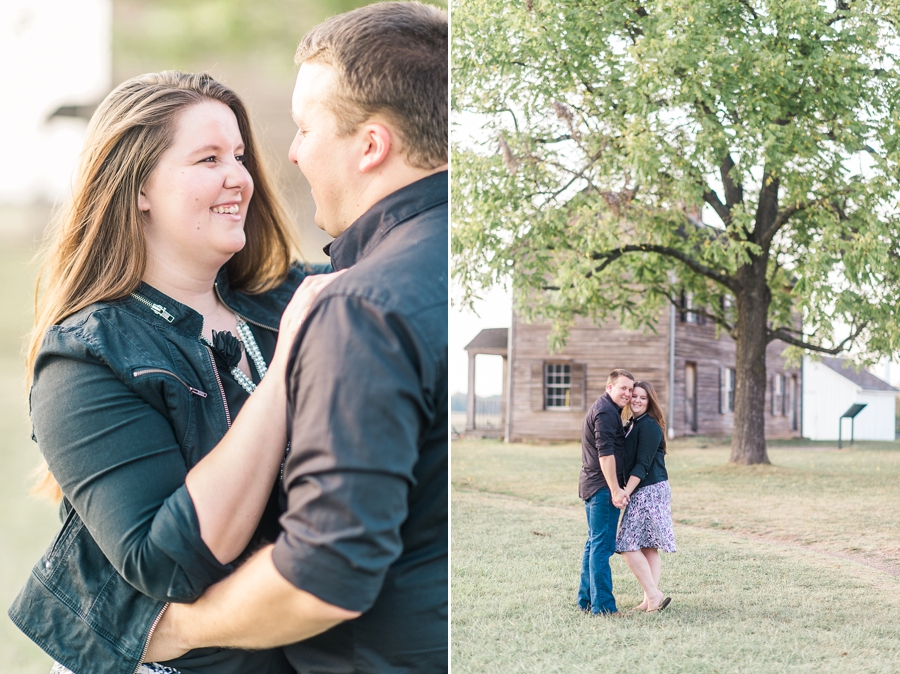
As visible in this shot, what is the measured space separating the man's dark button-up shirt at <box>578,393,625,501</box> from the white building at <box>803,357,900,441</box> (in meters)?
0.72

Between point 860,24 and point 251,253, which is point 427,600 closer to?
point 251,253

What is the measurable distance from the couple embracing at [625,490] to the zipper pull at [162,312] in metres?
1.64

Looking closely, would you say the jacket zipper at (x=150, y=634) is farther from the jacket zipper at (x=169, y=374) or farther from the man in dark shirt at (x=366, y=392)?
the jacket zipper at (x=169, y=374)

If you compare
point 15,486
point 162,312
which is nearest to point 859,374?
point 162,312

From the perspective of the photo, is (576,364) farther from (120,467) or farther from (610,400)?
(120,467)

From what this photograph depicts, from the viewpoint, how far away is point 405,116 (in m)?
1.45

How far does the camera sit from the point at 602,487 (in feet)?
9.43

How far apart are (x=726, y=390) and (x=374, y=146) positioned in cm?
203

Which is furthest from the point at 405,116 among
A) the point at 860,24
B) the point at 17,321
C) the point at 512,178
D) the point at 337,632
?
the point at 17,321

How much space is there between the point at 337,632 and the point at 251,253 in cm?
91

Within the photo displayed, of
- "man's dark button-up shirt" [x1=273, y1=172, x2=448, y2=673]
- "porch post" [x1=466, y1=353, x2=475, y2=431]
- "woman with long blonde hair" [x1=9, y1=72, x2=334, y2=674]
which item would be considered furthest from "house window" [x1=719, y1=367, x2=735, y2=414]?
"man's dark button-up shirt" [x1=273, y1=172, x2=448, y2=673]

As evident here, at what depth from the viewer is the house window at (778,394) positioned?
9.81ft

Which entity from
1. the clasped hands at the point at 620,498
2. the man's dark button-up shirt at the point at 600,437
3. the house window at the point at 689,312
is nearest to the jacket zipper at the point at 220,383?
the man's dark button-up shirt at the point at 600,437

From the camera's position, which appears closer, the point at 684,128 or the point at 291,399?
the point at 291,399
